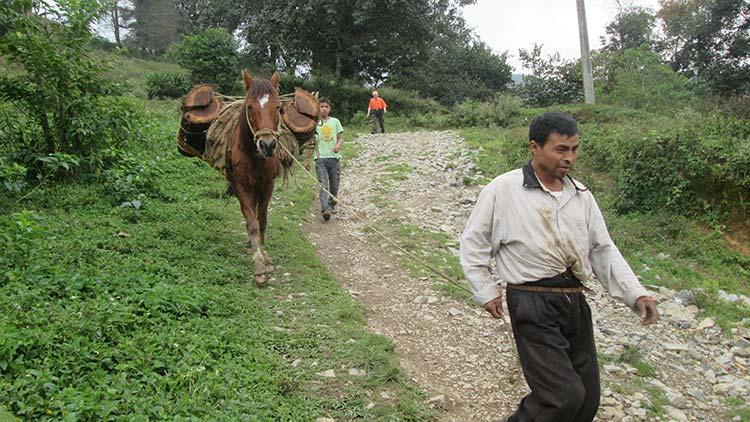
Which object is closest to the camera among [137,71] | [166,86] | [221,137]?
[221,137]

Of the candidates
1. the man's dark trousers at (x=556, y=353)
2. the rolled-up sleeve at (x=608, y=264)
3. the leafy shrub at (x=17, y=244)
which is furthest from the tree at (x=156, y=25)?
the man's dark trousers at (x=556, y=353)

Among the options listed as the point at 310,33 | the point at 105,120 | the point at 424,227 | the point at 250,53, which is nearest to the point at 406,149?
the point at 424,227

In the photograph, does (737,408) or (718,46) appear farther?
(718,46)

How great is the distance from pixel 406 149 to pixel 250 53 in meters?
20.3

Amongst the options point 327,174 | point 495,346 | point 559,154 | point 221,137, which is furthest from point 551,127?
point 327,174

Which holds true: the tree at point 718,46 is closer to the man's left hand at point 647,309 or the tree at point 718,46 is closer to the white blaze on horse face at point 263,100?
the white blaze on horse face at point 263,100

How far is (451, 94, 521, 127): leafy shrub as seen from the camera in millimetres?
22469

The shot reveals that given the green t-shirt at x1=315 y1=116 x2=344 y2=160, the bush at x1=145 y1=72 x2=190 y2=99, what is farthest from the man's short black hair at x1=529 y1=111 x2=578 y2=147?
the bush at x1=145 y1=72 x2=190 y2=99

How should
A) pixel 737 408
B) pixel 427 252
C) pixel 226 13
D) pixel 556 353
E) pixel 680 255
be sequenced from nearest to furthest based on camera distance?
pixel 556 353, pixel 737 408, pixel 427 252, pixel 680 255, pixel 226 13

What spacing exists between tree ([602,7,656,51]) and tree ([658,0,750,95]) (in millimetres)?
5964

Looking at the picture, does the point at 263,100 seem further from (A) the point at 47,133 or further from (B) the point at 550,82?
(B) the point at 550,82

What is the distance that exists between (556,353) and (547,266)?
1.55 ft

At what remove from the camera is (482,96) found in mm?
36062

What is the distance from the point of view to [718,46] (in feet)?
85.1
